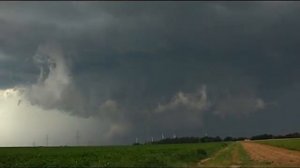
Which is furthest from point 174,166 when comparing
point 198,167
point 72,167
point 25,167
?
point 25,167

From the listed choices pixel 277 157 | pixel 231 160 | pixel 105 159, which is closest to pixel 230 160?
pixel 231 160

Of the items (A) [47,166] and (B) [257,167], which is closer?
(B) [257,167]

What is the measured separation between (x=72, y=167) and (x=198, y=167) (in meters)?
9.92

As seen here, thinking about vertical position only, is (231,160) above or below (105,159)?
below

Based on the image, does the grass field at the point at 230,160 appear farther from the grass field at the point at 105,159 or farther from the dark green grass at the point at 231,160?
the grass field at the point at 105,159

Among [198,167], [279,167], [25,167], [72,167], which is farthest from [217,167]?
[25,167]

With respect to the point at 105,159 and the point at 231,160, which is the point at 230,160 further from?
the point at 105,159

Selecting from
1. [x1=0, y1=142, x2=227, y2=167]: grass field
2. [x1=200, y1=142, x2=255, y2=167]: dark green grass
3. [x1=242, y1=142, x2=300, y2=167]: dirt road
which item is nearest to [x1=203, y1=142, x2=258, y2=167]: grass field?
[x1=200, y1=142, x2=255, y2=167]: dark green grass

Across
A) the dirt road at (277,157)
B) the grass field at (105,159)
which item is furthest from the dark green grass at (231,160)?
the grass field at (105,159)

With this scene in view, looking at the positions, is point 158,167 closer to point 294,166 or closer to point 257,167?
point 257,167

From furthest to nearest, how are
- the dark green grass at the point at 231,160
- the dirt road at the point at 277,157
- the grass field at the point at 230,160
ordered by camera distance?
the dirt road at the point at 277,157 → the dark green grass at the point at 231,160 → the grass field at the point at 230,160

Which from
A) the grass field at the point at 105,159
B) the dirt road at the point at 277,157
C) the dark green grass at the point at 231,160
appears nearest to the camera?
the grass field at the point at 105,159

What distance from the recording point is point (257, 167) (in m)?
39.5

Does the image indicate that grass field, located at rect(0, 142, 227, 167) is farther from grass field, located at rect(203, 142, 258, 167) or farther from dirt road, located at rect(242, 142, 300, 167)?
dirt road, located at rect(242, 142, 300, 167)
